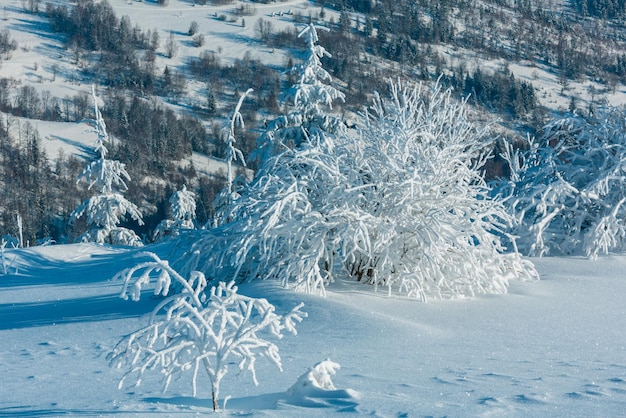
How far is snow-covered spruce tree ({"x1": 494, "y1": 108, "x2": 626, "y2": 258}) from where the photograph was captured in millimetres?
14938

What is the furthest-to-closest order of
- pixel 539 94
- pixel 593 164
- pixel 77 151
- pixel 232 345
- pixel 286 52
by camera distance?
pixel 286 52, pixel 539 94, pixel 77 151, pixel 593 164, pixel 232 345

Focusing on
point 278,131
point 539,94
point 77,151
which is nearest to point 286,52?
point 539,94

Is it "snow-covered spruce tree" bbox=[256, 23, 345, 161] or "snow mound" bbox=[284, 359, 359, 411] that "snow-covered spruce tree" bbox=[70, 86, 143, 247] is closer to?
"snow-covered spruce tree" bbox=[256, 23, 345, 161]

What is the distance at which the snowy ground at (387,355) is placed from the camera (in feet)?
16.8

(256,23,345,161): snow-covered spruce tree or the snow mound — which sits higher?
(256,23,345,161): snow-covered spruce tree

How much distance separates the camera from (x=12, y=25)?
7052 inches

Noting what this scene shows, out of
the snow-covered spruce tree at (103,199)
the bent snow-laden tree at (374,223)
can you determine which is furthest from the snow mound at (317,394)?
the snow-covered spruce tree at (103,199)

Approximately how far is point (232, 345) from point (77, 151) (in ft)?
360

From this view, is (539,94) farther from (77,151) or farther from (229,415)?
(229,415)

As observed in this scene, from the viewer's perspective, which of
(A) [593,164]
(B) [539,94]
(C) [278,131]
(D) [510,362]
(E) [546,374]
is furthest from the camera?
(B) [539,94]

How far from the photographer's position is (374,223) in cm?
1084

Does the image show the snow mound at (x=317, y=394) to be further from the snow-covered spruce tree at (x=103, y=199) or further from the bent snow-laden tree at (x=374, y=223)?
the snow-covered spruce tree at (x=103, y=199)

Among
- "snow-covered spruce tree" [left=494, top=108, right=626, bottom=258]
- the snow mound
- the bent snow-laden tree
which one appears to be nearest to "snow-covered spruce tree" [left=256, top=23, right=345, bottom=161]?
"snow-covered spruce tree" [left=494, top=108, right=626, bottom=258]

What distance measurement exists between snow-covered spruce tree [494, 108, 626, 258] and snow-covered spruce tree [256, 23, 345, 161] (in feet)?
16.3
